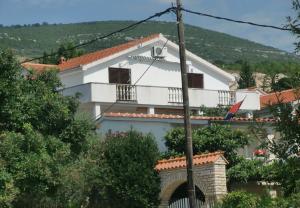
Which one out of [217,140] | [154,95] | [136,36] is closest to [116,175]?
[217,140]

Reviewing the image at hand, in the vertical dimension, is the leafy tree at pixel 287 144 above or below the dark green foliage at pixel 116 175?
above

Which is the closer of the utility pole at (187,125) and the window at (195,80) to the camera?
the utility pole at (187,125)

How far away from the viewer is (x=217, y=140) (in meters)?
27.1

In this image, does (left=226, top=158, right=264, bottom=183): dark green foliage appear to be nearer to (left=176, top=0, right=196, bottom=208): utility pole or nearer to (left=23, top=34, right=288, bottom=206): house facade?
(left=176, top=0, right=196, bottom=208): utility pole

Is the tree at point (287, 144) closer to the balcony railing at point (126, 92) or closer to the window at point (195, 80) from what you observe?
the balcony railing at point (126, 92)

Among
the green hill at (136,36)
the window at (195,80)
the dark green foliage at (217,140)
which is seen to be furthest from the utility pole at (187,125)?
the green hill at (136,36)

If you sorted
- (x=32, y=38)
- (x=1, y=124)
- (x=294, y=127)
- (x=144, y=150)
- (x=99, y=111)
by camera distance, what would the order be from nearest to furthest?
(x=294, y=127), (x=1, y=124), (x=144, y=150), (x=99, y=111), (x=32, y=38)

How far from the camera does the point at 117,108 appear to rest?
1588 inches

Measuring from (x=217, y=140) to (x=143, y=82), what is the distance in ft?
55.0

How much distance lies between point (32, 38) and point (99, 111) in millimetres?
88812

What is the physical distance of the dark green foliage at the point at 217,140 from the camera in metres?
26.8

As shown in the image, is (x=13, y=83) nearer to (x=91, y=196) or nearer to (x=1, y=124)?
(x=1, y=124)

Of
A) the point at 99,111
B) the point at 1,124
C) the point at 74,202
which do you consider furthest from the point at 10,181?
the point at 99,111

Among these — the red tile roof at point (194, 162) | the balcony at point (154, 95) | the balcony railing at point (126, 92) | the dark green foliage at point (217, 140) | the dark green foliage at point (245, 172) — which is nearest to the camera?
the red tile roof at point (194, 162)
